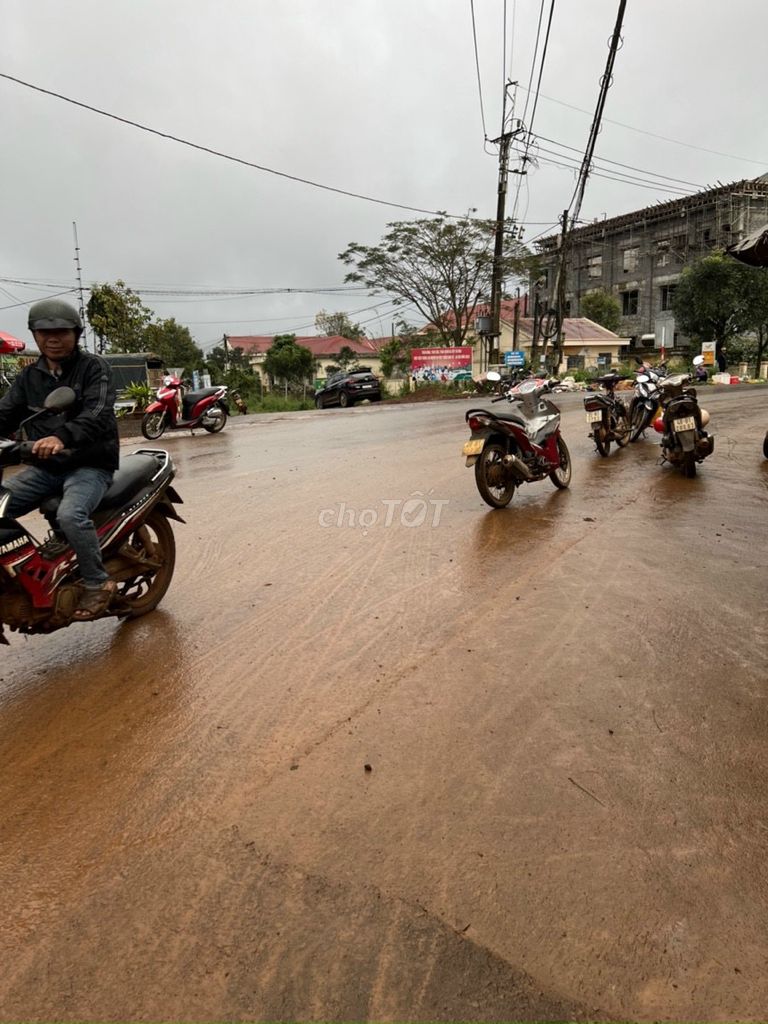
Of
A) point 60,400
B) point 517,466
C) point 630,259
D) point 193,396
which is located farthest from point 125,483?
point 630,259

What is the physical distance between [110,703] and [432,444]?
29.1ft

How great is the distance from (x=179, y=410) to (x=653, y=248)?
176 feet

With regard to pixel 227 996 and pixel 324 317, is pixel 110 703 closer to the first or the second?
pixel 227 996

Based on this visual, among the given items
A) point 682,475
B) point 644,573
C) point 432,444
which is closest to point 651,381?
point 682,475

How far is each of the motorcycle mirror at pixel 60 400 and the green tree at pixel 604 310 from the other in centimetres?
5888

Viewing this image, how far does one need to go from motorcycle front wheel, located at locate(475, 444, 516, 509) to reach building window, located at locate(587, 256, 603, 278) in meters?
60.8

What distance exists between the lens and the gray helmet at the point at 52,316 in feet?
10.7

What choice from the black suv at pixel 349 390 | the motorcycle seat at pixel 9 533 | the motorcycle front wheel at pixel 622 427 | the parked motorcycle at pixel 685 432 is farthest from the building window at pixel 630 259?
the motorcycle seat at pixel 9 533

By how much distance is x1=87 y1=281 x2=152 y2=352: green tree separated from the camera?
103ft

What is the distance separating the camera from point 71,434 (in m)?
3.33

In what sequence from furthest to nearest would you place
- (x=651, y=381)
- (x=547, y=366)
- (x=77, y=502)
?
(x=547, y=366)
(x=651, y=381)
(x=77, y=502)

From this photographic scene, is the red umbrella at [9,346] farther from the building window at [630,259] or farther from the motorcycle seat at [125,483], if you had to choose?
the building window at [630,259]

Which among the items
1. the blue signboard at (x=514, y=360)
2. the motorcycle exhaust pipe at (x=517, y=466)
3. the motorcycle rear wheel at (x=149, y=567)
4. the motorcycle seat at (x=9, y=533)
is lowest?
the motorcycle rear wheel at (x=149, y=567)

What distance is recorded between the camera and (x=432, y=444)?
11.5 meters
